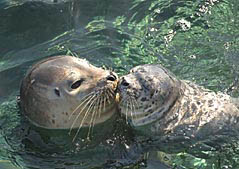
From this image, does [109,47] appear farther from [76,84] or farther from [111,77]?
[111,77]

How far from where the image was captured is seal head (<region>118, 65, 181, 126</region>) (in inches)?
207

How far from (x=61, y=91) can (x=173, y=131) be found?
3.92 ft

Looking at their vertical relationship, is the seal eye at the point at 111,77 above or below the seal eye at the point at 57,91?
above

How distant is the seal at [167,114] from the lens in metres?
5.38

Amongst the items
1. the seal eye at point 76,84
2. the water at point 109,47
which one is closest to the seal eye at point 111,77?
the seal eye at point 76,84

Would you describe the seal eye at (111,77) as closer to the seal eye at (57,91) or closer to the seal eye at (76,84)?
the seal eye at (76,84)

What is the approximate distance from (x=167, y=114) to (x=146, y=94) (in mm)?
322

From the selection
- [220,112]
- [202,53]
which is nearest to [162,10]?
[202,53]

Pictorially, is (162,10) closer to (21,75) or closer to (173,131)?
(21,75)

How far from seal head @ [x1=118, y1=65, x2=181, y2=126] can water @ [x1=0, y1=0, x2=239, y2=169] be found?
1.27 feet

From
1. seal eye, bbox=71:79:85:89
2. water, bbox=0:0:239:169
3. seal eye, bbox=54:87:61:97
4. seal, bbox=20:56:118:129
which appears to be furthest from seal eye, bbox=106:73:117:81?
water, bbox=0:0:239:169

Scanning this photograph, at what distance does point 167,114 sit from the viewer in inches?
216

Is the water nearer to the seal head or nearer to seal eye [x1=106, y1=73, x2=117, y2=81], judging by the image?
the seal head

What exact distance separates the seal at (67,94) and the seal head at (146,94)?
0.49ft
